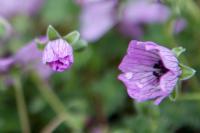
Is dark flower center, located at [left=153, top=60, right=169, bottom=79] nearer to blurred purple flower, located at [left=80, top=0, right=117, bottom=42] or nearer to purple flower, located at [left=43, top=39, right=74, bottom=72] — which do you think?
purple flower, located at [left=43, top=39, right=74, bottom=72]

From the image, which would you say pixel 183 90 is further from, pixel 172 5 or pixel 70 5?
pixel 70 5

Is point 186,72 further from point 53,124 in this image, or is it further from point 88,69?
point 88,69

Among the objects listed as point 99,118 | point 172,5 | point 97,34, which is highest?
point 172,5

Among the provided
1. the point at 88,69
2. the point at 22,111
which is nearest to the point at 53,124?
the point at 22,111

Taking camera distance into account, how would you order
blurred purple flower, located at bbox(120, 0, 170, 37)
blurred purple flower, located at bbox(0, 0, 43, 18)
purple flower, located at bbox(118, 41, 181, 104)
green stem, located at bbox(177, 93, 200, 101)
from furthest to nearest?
blurred purple flower, located at bbox(0, 0, 43, 18), blurred purple flower, located at bbox(120, 0, 170, 37), green stem, located at bbox(177, 93, 200, 101), purple flower, located at bbox(118, 41, 181, 104)

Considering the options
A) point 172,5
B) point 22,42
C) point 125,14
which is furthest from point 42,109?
point 172,5

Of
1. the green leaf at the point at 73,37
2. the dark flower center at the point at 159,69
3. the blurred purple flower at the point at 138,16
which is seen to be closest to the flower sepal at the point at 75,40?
the green leaf at the point at 73,37

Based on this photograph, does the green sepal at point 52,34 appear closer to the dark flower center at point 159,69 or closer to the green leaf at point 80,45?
the green leaf at point 80,45

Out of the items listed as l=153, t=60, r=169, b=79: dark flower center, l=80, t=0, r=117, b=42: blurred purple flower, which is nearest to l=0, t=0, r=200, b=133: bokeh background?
l=80, t=0, r=117, b=42: blurred purple flower
